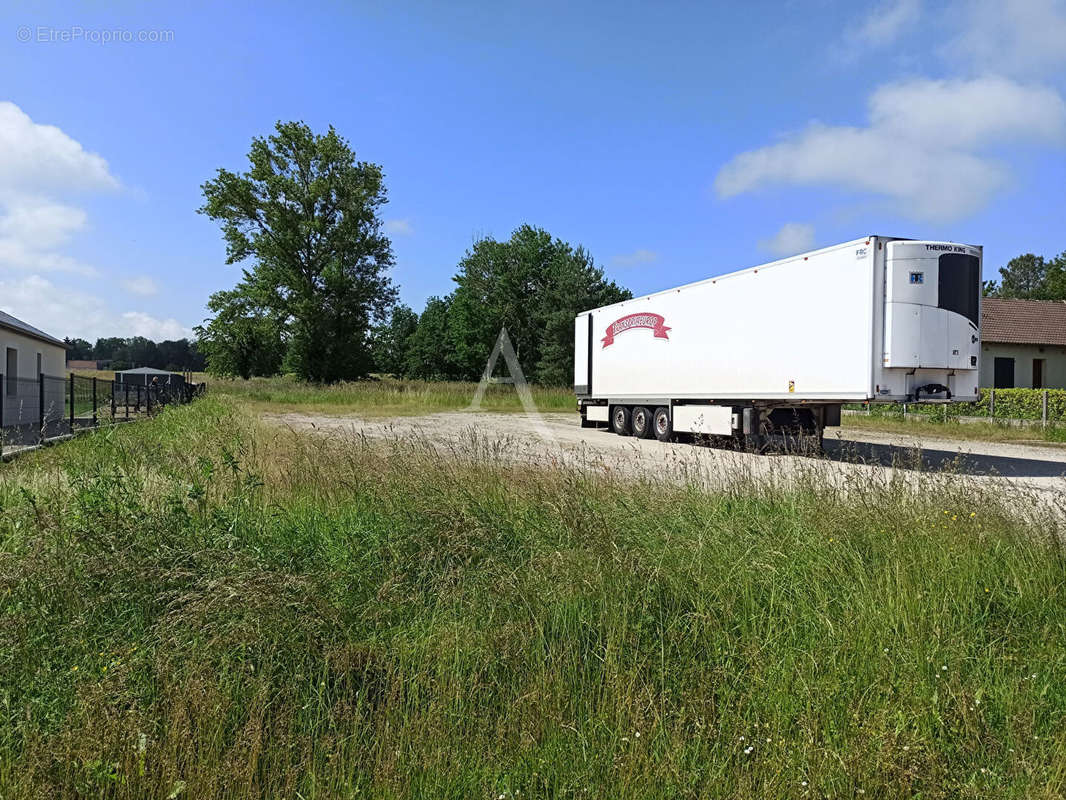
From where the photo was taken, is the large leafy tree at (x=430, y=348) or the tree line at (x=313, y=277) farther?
the large leafy tree at (x=430, y=348)

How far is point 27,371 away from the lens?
1049 inches

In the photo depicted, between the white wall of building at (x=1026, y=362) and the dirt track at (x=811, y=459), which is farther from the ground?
the white wall of building at (x=1026, y=362)

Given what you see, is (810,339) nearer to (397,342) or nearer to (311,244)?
(311,244)

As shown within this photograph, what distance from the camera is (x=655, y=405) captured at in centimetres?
1825

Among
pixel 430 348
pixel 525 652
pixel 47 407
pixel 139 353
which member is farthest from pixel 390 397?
pixel 139 353

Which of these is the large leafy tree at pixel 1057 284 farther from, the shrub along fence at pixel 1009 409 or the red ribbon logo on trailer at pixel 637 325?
the red ribbon logo on trailer at pixel 637 325

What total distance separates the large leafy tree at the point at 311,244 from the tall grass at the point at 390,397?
6260 millimetres

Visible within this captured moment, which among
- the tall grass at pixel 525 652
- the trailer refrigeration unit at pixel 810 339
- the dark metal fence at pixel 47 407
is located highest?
the trailer refrigeration unit at pixel 810 339

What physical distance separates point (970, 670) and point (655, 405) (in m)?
15.2

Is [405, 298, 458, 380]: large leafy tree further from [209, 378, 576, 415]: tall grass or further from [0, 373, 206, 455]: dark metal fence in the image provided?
[0, 373, 206, 455]: dark metal fence

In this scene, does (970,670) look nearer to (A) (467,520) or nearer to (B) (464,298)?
(A) (467,520)

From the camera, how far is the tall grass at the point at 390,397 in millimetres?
34312

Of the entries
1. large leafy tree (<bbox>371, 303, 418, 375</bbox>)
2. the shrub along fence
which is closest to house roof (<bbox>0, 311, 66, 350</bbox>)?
the shrub along fence

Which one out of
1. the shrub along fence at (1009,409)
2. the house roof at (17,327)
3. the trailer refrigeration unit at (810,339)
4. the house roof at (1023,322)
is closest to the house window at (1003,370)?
the house roof at (1023,322)
